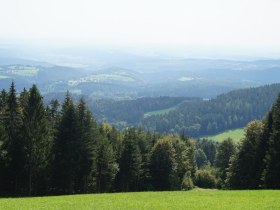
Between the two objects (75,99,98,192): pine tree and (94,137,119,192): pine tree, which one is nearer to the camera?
(75,99,98,192): pine tree

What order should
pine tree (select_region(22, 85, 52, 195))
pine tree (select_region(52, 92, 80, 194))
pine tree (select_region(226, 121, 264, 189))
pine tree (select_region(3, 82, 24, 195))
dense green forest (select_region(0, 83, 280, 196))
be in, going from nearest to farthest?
pine tree (select_region(22, 85, 52, 195)) → dense green forest (select_region(0, 83, 280, 196)) → pine tree (select_region(3, 82, 24, 195)) → pine tree (select_region(52, 92, 80, 194)) → pine tree (select_region(226, 121, 264, 189))

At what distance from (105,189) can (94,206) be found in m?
42.7

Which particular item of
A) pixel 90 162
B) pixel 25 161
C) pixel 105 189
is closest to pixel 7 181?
pixel 25 161

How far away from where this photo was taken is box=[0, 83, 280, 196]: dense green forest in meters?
51.9

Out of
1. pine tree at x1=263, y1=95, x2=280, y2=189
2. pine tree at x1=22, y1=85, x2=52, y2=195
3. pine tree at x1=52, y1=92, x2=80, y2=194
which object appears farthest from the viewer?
pine tree at x1=52, y1=92, x2=80, y2=194

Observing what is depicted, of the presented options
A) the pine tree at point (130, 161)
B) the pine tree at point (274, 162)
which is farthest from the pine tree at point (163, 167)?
the pine tree at point (274, 162)

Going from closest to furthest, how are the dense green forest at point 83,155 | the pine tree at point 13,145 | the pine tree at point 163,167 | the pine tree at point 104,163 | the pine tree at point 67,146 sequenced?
1. the dense green forest at point 83,155
2. the pine tree at point 13,145
3. the pine tree at point 67,146
4. the pine tree at point 104,163
5. the pine tree at point 163,167

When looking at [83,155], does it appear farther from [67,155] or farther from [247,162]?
[247,162]

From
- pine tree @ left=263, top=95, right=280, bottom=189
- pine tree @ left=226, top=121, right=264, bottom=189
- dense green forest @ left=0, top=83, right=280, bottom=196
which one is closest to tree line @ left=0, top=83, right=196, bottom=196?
dense green forest @ left=0, top=83, right=280, bottom=196

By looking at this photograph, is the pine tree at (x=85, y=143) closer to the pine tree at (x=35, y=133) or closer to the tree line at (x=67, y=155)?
the tree line at (x=67, y=155)

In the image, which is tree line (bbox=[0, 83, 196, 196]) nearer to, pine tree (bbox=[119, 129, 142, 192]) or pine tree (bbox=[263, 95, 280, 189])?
pine tree (bbox=[119, 129, 142, 192])

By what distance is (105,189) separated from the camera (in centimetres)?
7419

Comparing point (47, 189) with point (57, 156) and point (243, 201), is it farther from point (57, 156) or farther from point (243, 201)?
point (243, 201)

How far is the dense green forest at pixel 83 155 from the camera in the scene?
170 feet
